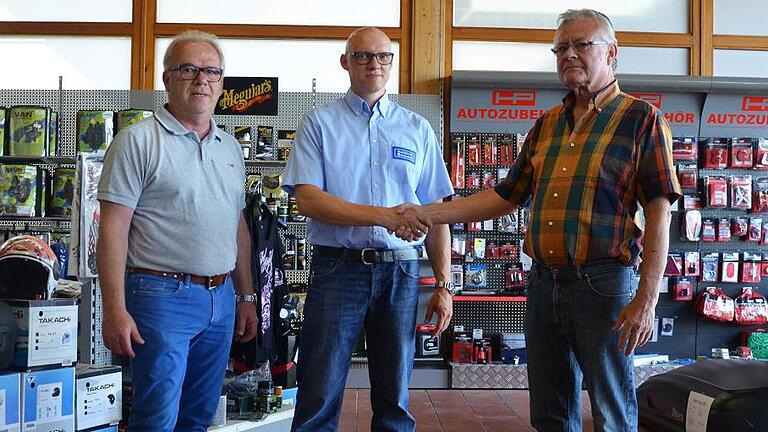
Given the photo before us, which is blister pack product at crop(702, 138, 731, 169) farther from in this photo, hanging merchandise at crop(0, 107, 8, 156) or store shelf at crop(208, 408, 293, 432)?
hanging merchandise at crop(0, 107, 8, 156)

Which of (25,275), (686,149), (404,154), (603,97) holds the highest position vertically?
(686,149)

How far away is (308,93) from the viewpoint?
6.84m

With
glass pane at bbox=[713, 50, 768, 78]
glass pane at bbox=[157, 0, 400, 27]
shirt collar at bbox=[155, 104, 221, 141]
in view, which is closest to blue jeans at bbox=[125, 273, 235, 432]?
shirt collar at bbox=[155, 104, 221, 141]

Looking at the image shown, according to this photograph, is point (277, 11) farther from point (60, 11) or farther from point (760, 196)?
point (760, 196)

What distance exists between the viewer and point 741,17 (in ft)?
23.6

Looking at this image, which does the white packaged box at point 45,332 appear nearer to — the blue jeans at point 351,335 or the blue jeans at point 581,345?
the blue jeans at point 351,335

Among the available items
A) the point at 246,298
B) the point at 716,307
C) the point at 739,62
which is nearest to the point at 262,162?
the point at 246,298

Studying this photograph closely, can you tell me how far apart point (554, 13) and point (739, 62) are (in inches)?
68.5

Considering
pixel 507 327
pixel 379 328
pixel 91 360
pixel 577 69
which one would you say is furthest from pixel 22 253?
pixel 507 327

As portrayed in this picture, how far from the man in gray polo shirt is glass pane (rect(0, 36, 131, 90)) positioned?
15.2 feet

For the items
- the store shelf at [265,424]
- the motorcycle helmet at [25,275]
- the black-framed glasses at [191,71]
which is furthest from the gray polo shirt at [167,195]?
the store shelf at [265,424]

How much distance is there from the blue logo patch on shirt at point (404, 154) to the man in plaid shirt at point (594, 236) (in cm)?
50

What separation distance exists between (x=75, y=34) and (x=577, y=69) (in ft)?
18.5

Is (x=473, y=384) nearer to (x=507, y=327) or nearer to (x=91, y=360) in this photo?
(x=507, y=327)
